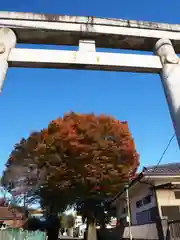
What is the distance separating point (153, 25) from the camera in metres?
6.00

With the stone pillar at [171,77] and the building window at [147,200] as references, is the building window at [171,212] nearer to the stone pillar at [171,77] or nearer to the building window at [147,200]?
the building window at [147,200]

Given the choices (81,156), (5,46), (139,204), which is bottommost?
(139,204)

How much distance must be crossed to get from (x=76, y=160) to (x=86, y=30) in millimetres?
15975

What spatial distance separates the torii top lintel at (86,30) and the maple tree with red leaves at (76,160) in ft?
49.9

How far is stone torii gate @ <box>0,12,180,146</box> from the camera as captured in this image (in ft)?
17.1

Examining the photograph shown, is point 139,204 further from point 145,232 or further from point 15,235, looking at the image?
point 15,235

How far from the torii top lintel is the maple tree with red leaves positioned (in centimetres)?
1521

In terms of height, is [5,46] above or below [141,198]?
above

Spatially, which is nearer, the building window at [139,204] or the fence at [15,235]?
the fence at [15,235]

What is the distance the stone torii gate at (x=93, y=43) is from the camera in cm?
522

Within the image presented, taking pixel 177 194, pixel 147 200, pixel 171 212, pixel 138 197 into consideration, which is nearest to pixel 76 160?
pixel 138 197

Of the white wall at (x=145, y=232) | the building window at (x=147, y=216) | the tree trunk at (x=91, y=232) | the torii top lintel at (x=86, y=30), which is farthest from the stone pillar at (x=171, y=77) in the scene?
the tree trunk at (x=91, y=232)

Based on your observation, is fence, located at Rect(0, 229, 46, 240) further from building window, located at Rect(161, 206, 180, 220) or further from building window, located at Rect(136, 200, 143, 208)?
building window, located at Rect(136, 200, 143, 208)

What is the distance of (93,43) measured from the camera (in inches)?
227
